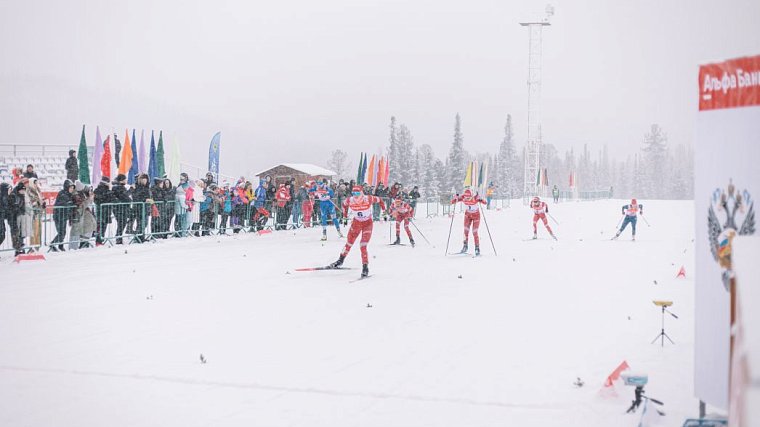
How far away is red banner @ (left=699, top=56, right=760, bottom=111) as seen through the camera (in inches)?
180

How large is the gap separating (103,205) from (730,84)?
63.5ft

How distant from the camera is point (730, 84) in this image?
4.84 m

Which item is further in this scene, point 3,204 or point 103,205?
point 103,205

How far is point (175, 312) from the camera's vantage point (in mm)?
11516

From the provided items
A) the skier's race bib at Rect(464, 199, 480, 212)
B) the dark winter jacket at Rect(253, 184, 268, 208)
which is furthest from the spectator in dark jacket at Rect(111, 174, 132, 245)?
the skier's race bib at Rect(464, 199, 480, 212)

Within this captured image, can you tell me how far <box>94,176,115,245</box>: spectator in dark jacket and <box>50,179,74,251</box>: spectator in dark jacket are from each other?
1.45 m

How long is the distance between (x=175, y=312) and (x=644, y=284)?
975cm

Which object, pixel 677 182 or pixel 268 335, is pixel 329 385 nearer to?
pixel 268 335

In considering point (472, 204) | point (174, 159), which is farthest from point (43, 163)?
point (472, 204)

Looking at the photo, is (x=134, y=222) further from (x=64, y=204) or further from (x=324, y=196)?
(x=324, y=196)

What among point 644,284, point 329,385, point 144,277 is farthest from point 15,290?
point 644,284

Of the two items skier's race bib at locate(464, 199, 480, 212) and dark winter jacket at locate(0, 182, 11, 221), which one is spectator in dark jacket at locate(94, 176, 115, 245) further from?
skier's race bib at locate(464, 199, 480, 212)

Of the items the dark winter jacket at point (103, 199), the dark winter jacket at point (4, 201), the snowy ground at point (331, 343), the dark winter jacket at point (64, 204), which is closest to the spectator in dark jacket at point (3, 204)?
the dark winter jacket at point (4, 201)

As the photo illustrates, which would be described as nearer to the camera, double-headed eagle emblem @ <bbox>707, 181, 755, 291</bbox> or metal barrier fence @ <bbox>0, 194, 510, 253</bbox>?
double-headed eagle emblem @ <bbox>707, 181, 755, 291</bbox>
